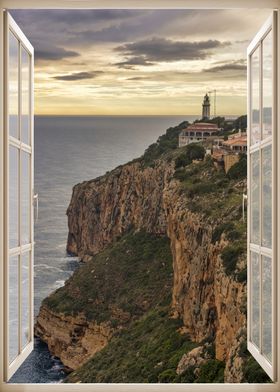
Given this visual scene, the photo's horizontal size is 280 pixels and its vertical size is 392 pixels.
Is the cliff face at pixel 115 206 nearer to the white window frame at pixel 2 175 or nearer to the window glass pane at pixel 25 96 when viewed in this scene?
the window glass pane at pixel 25 96

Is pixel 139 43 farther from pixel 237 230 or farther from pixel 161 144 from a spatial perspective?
pixel 237 230

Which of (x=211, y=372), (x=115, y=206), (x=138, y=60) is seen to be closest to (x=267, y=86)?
(x=211, y=372)

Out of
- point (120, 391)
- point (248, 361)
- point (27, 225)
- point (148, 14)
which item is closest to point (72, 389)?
point (120, 391)

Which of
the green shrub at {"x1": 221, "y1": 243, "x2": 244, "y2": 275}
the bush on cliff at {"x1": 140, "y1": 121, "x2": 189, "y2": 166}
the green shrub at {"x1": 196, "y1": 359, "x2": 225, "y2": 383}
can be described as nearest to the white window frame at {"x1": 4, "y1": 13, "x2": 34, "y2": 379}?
the green shrub at {"x1": 196, "y1": 359, "x2": 225, "y2": 383}

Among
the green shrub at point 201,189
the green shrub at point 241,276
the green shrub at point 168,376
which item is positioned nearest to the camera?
the green shrub at point 241,276

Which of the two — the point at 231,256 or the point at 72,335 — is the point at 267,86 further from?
the point at 72,335

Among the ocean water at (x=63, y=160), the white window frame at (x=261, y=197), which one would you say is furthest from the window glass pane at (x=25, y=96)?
the ocean water at (x=63, y=160)

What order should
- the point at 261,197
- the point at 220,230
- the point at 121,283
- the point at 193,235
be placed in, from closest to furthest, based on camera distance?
the point at 261,197, the point at 220,230, the point at 193,235, the point at 121,283

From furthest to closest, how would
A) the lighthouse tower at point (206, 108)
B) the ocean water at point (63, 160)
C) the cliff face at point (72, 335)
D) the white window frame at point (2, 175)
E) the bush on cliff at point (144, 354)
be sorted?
1. the ocean water at point (63, 160)
2. the lighthouse tower at point (206, 108)
3. the cliff face at point (72, 335)
4. the bush on cliff at point (144, 354)
5. the white window frame at point (2, 175)
